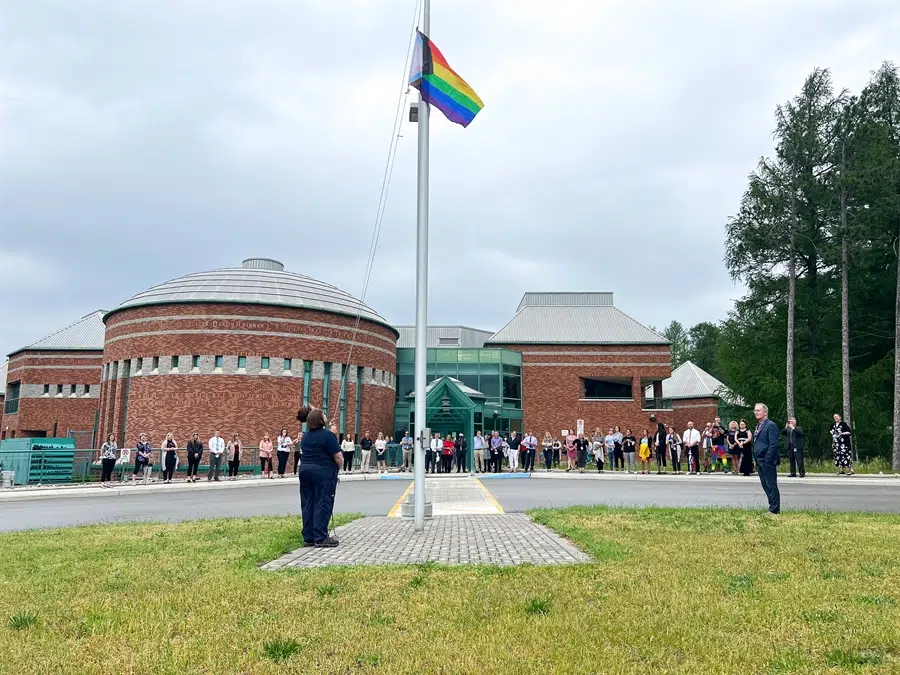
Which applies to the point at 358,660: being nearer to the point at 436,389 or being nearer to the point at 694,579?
the point at 694,579

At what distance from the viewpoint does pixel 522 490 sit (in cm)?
1869

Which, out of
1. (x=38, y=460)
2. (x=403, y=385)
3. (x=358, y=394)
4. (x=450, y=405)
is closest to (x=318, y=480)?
(x=38, y=460)

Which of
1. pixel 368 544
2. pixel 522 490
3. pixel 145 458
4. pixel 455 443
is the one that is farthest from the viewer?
pixel 455 443

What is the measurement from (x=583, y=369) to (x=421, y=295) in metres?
40.6

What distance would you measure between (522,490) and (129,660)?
50.3 feet

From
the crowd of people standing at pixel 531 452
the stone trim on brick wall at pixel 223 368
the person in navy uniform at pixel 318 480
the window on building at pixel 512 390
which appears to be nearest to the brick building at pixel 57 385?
the stone trim on brick wall at pixel 223 368

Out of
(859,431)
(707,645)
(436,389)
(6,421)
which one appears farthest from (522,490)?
(6,421)

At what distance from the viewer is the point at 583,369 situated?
1965 inches

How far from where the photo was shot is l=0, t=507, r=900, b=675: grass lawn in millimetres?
3936

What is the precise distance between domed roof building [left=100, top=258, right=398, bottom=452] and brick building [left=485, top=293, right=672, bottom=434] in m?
12.3

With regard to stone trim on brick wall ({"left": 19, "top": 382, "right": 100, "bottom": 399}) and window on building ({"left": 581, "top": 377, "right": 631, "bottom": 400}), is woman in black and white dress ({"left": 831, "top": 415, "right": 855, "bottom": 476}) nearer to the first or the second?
window on building ({"left": 581, "top": 377, "right": 631, "bottom": 400})

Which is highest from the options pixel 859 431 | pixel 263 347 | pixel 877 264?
pixel 877 264

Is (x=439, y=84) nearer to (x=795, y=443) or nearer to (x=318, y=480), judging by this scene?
(x=318, y=480)

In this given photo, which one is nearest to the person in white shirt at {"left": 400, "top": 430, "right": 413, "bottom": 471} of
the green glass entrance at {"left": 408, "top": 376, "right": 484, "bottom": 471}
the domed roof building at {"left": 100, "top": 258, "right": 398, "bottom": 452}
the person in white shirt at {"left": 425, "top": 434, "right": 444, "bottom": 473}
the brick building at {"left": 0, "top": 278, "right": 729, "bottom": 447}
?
the person in white shirt at {"left": 425, "top": 434, "right": 444, "bottom": 473}
